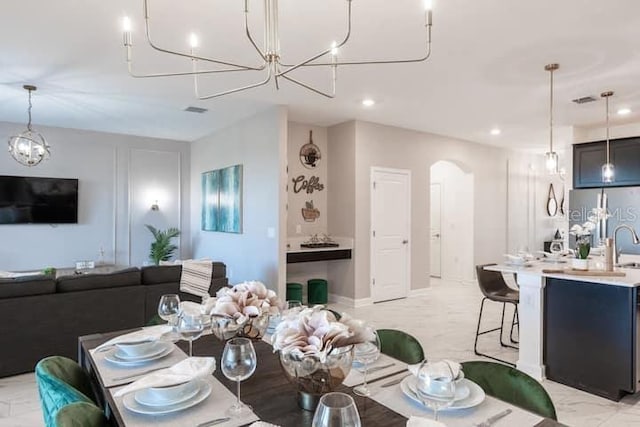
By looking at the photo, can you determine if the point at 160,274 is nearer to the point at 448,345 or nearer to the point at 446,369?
the point at 448,345

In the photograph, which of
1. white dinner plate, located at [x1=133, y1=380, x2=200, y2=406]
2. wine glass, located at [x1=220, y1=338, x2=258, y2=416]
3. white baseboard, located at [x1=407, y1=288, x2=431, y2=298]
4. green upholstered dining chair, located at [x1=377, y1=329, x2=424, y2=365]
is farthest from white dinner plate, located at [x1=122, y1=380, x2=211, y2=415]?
white baseboard, located at [x1=407, y1=288, x2=431, y2=298]

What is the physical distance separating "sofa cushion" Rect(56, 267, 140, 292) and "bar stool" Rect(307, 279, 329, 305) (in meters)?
2.74

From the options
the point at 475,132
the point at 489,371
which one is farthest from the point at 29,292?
the point at 475,132

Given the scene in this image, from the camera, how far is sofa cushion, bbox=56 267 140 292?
3.45m

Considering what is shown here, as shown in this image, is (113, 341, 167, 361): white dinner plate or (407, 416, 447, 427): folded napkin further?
(113, 341, 167, 361): white dinner plate

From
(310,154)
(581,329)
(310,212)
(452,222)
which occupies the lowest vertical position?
(581,329)

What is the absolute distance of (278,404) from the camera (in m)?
1.26

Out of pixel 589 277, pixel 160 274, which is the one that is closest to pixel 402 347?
pixel 589 277

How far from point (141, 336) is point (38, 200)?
6.10 meters

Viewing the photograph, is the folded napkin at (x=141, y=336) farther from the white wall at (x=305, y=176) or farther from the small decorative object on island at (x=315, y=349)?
the white wall at (x=305, y=176)

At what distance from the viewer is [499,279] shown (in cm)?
421

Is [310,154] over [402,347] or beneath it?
over

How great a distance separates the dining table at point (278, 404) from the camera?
1157 mm

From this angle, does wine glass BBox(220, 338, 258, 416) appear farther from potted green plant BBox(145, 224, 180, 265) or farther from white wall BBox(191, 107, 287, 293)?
potted green plant BBox(145, 224, 180, 265)
